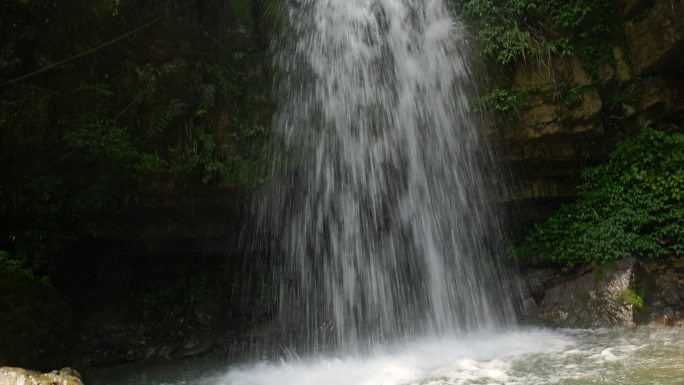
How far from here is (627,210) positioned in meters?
7.82

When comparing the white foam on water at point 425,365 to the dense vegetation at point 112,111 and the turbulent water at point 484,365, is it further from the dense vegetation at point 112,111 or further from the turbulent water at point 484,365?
the dense vegetation at point 112,111

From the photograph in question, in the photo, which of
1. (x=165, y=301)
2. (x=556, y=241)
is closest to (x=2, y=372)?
(x=165, y=301)

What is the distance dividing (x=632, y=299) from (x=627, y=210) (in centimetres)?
156

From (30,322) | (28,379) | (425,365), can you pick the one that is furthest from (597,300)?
(30,322)

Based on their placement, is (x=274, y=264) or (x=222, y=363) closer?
(x=222, y=363)

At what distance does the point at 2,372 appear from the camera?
4.50 meters

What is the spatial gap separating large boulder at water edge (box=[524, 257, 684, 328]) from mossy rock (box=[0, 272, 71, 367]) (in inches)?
294

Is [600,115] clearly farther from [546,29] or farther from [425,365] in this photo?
[425,365]

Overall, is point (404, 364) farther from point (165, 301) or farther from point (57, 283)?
point (57, 283)

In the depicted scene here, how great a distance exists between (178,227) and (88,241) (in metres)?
1.74

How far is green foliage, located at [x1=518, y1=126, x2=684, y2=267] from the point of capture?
295 inches

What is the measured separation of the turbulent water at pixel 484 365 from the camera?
4.81 meters

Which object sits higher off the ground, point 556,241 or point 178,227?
point 178,227

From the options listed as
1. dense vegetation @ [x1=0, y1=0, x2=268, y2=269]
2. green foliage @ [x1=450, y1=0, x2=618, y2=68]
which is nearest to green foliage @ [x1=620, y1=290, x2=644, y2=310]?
green foliage @ [x1=450, y1=0, x2=618, y2=68]
